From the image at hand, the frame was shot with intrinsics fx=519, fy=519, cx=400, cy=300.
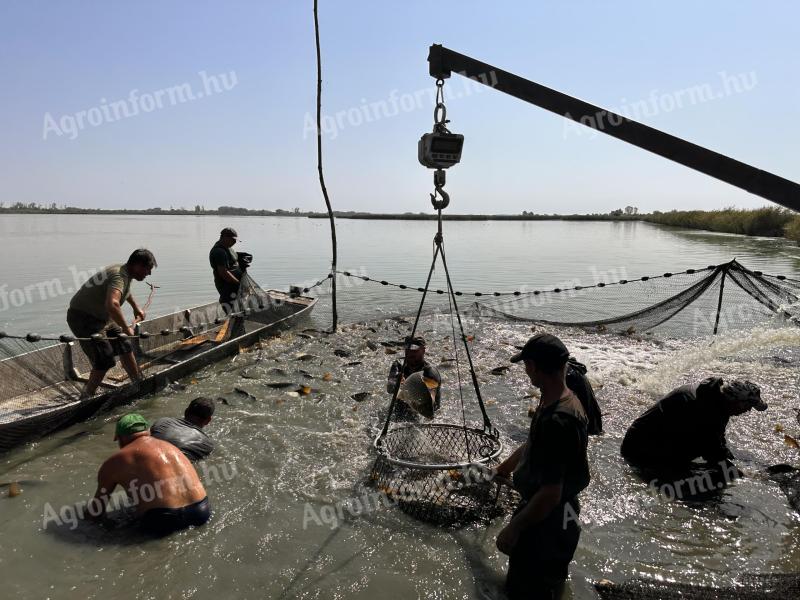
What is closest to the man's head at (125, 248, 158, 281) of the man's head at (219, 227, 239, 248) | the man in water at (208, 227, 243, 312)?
the man in water at (208, 227, 243, 312)

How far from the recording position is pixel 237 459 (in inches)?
213

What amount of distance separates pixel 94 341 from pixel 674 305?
9.41 m

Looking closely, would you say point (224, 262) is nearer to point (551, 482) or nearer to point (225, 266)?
point (225, 266)

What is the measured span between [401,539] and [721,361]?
774cm

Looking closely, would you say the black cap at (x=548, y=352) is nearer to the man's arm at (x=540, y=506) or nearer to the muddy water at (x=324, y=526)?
the man's arm at (x=540, y=506)

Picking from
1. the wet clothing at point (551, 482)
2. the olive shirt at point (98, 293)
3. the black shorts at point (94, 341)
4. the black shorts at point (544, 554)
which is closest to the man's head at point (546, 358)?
the wet clothing at point (551, 482)

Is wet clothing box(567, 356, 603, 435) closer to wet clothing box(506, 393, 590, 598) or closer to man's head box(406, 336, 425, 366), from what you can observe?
man's head box(406, 336, 425, 366)

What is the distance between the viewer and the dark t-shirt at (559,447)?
244 cm

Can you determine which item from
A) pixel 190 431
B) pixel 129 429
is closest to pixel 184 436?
pixel 190 431

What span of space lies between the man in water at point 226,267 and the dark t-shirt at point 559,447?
7.52 meters

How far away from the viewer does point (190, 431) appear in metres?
4.97

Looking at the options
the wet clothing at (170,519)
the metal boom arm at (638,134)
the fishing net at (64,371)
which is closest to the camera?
the metal boom arm at (638,134)

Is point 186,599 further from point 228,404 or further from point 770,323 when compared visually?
point 770,323

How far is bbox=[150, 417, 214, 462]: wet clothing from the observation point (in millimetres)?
4785
